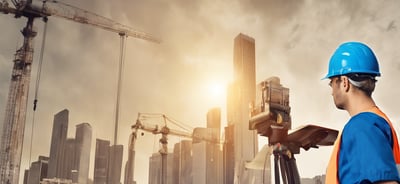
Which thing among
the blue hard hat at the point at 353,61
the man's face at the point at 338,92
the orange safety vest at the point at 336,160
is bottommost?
the orange safety vest at the point at 336,160

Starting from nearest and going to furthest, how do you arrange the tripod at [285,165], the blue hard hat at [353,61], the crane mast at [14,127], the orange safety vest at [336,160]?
the orange safety vest at [336,160]
the blue hard hat at [353,61]
the tripod at [285,165]
the crane mast at [14,127]

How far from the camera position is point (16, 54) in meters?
65.6

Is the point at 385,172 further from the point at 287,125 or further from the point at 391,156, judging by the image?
the point at 287,125

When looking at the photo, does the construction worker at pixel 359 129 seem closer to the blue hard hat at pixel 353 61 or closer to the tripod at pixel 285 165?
the blue hard hat at pixel 353 61

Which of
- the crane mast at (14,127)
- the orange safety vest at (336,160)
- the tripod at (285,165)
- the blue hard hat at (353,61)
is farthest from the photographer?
the crane mast at (14,127)

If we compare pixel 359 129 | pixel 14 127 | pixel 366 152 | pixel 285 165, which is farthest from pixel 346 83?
pixel 14 127

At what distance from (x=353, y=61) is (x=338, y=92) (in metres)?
0.18

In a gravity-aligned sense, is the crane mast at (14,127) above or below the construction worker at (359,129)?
above

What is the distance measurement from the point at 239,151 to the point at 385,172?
164m

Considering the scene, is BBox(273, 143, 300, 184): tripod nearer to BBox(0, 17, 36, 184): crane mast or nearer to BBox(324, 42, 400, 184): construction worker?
BBox(324, 42, 400, 184): construction worker

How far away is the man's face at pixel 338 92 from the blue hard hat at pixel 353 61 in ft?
0.10

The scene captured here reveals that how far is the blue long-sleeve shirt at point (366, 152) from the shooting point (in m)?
1.77

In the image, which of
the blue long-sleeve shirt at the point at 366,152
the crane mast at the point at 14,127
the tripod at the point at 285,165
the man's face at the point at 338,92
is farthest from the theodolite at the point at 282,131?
the crane mast at the point at 14,127

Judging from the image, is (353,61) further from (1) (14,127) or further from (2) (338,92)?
(1) (14,127)
